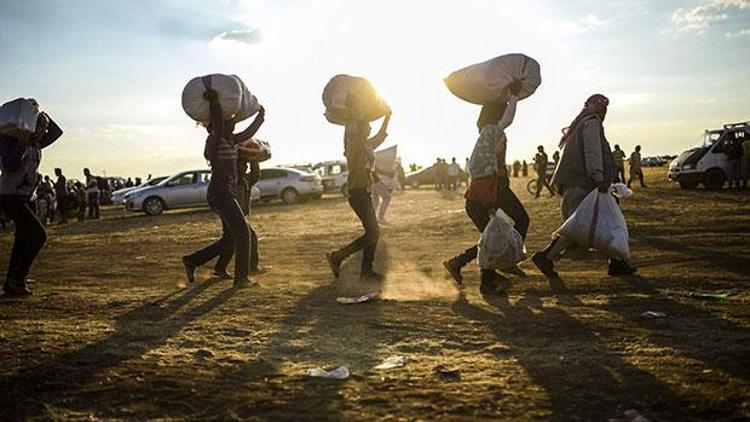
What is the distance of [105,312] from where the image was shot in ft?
19.0

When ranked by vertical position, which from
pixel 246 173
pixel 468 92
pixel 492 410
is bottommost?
pixel 492 410

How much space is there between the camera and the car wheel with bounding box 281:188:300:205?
28.4 metres

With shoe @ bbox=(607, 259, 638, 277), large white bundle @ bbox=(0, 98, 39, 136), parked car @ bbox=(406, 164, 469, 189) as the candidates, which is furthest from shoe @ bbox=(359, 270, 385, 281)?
parked car @ bbox=(406, 164, 469, 189)

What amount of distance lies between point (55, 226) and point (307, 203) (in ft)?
33.7

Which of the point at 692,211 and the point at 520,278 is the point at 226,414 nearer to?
the point at 520,278

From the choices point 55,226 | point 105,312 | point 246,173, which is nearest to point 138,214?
point 55,226

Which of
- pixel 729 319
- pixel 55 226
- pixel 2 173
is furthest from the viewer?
pixel 55 226

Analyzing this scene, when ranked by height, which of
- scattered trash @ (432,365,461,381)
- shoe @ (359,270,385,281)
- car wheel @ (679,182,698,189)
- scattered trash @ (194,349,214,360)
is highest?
car wheel @ (679,182,698,189)

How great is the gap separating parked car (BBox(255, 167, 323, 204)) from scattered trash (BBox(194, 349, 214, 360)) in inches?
946

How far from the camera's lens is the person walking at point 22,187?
6355 mm

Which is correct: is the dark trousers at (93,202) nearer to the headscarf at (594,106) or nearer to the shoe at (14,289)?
the shoe at (14,289)

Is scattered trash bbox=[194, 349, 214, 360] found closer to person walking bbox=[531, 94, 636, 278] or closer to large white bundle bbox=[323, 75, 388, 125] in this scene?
large white bundle bbox=[323, 75, 388, 125]

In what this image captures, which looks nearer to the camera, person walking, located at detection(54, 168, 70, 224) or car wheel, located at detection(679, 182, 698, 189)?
person walking, located at detection(54, 168, 70, 224)

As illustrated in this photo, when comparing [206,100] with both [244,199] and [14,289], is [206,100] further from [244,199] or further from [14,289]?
[14,289]
